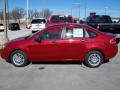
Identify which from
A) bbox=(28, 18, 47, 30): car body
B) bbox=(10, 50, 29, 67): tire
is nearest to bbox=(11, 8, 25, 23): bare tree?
bbox=(28, 18, 47, 30): car body

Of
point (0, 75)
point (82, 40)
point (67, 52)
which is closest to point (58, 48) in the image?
point (67, 52)

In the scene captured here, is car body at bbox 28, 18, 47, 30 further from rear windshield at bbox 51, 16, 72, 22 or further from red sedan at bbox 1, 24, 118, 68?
red sedan at bbox 1, 24, 118, 68

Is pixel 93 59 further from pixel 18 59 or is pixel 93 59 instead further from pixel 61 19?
pixel 61 19

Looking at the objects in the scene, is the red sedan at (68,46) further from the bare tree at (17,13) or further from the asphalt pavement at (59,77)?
the bare tree at (17,13)

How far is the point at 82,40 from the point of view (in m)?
8.95

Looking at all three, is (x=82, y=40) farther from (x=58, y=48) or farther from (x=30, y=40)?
(x=30, y=40)

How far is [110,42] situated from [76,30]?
4.21ft

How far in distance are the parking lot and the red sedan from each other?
36 cm

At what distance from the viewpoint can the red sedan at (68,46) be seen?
8.96m

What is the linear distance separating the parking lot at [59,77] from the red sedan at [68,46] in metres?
0.36

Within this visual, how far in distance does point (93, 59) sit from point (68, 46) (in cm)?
101

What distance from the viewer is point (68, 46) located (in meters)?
8.96

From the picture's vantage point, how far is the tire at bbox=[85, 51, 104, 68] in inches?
355

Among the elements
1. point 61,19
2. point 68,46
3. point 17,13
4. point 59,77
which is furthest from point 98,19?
point 17,13
